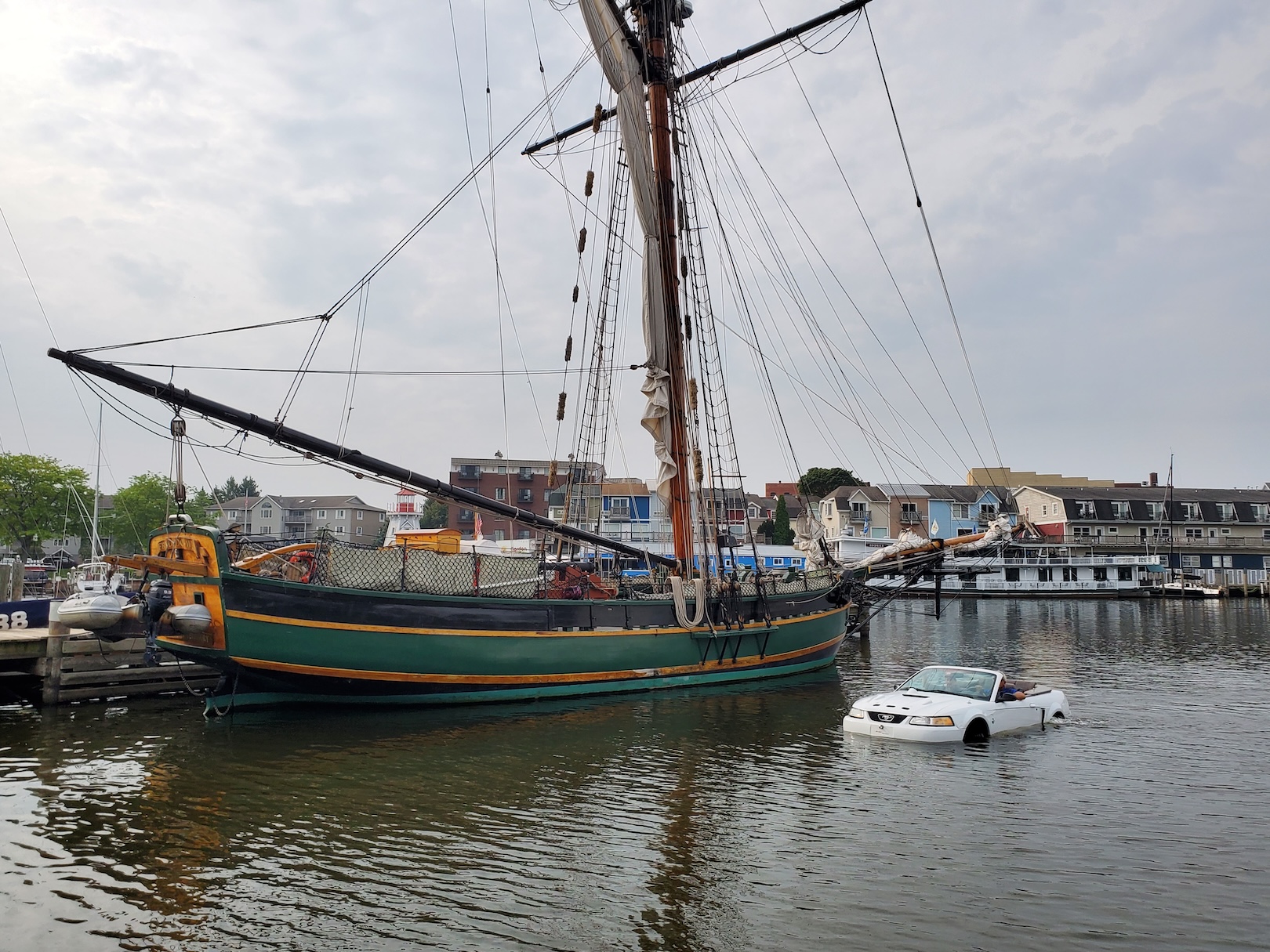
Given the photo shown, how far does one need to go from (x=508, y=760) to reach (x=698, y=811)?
168 inches

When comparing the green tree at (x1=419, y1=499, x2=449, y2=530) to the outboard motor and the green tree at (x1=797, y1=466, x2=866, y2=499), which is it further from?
the outboard motor

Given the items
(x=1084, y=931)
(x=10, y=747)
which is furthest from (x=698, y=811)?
(x=10, y=747)

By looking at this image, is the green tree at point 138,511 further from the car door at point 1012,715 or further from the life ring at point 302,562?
the car door at point 1012,715

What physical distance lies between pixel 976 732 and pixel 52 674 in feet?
65.3

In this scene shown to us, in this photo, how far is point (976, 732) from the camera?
51.2 ft

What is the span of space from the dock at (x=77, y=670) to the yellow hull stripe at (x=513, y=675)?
315 centimetres

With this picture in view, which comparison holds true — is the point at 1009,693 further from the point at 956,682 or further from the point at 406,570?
the point at 406,570

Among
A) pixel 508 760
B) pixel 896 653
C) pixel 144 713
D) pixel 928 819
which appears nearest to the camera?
pixel 928 819

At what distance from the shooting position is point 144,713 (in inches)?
743

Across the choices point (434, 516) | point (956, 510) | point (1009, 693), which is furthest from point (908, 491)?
point (1009, 693)

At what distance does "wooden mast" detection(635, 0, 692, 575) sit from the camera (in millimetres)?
24719

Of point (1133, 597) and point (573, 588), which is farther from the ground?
point (573, 588)

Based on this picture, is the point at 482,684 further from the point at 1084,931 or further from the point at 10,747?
the point at 1084,931

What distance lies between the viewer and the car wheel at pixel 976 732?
606 inches
